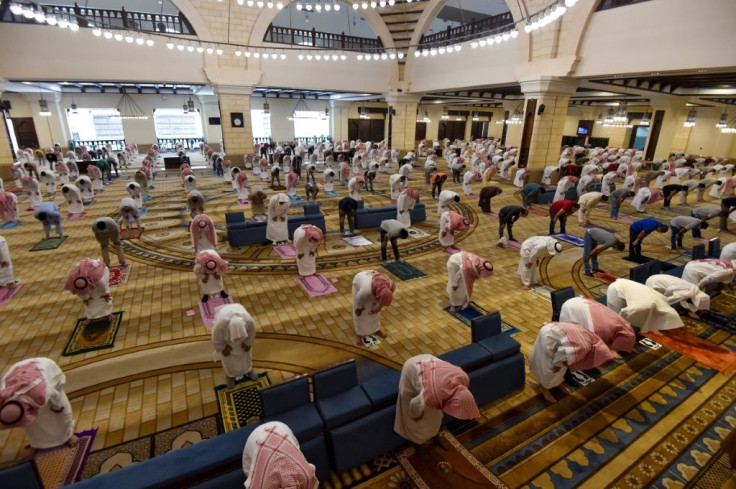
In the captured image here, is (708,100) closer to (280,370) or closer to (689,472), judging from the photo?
(689,472)

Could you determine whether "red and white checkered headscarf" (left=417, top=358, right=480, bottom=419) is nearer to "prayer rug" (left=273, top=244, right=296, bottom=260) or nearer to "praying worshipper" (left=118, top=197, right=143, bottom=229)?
"prayer rug" (left=273, top=244, right=296, bottom=260)

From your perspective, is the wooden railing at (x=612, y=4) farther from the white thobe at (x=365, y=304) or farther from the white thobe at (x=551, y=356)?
the white thobe at (x=365, y=304)

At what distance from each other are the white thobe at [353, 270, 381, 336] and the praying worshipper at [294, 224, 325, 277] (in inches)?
73.8

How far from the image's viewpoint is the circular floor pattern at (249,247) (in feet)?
26.3

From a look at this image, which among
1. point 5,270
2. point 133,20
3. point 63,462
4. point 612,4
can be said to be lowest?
point 63,462

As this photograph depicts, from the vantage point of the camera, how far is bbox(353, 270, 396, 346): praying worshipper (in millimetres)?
4914

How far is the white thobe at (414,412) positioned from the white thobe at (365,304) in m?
1.66

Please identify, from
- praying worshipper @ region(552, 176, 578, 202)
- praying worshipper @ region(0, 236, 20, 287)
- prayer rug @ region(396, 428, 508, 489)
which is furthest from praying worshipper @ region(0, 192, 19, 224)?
praying worshipper @ region(552, 176, 578, 202)

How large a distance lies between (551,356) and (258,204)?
8511 millimetres

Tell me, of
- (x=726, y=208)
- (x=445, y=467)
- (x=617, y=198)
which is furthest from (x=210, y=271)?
(x=726, y=208)

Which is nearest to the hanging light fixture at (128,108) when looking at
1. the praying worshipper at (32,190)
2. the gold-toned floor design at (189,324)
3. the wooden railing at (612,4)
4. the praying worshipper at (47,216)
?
the praying worshipper at (32,190)

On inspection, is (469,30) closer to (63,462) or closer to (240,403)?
(240,403)

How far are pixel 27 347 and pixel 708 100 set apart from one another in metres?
30.8

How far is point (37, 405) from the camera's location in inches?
125
